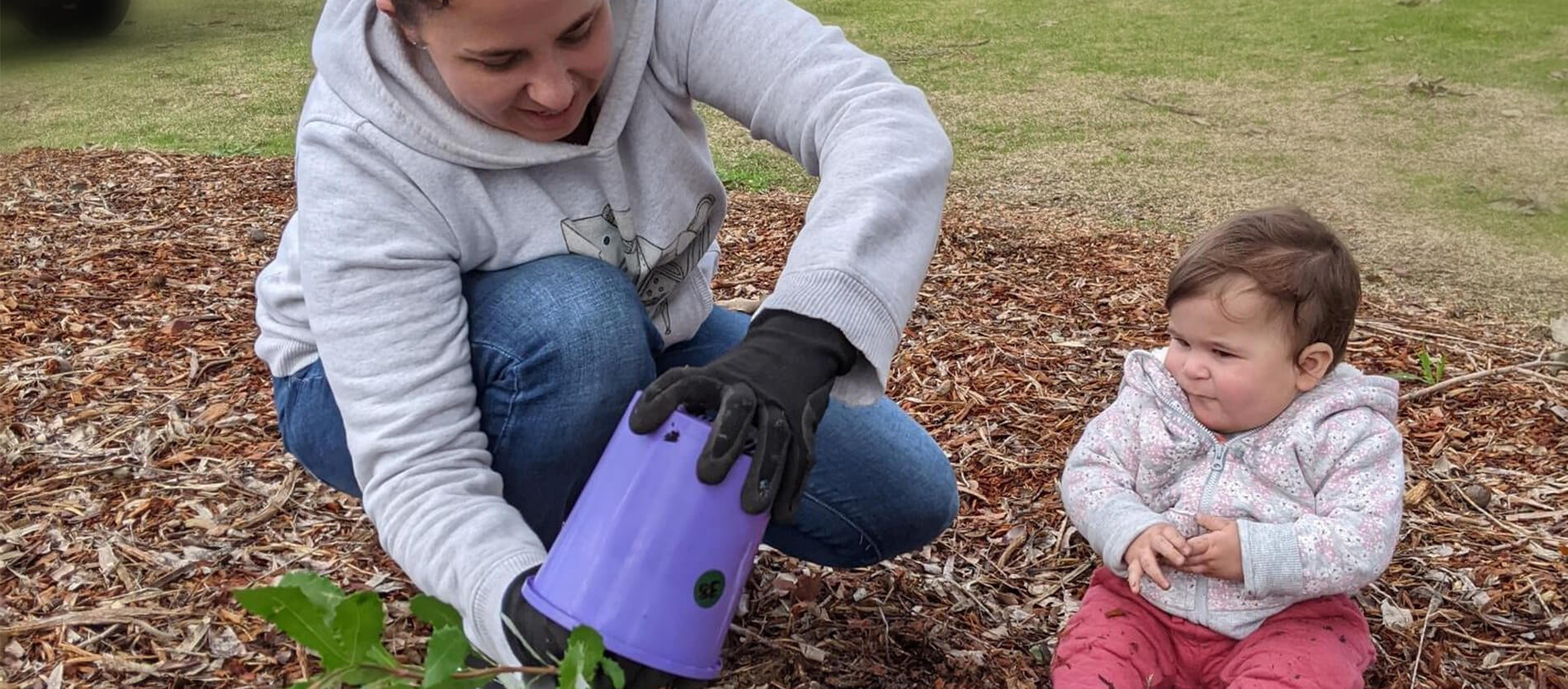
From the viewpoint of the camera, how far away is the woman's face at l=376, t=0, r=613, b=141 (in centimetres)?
141

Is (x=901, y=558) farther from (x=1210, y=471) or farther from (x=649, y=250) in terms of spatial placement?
(x=649, y=250)

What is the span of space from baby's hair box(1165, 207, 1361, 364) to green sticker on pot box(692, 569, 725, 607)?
810 mm

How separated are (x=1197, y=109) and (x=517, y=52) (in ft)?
13.2

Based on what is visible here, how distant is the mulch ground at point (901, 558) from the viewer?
1.94 metres

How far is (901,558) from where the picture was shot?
2.22m

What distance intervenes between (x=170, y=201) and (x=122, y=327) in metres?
1.14

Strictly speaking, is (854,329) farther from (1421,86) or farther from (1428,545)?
(1421,86)

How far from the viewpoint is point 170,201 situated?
164 inches

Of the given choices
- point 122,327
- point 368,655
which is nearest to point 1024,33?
point 122,327

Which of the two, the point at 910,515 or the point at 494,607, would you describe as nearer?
the point at 494,607

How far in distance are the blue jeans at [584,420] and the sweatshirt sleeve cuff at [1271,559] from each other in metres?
0.48

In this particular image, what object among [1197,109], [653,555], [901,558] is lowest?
[1197,109]

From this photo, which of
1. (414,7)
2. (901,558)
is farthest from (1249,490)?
(414,7)

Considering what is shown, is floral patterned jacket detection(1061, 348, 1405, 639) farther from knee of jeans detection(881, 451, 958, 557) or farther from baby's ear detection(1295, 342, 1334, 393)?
knee of jeans detection(881, 451, 958, 557)
